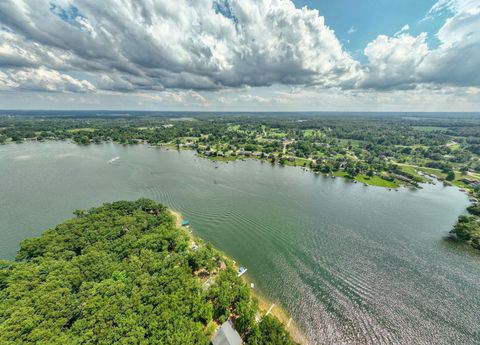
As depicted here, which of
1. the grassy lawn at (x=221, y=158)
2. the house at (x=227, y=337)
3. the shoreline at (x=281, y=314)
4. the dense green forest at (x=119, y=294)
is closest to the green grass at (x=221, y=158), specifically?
the grassy lawn at (x=221, y=158)

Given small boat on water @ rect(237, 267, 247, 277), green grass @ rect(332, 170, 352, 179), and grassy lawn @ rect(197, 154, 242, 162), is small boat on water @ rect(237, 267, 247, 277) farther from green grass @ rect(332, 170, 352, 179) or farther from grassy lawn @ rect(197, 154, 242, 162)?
grassy lawn @ rect(197, 154, 242, 162)

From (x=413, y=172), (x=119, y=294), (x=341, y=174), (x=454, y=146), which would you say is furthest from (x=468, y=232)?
(x=454, y=146)

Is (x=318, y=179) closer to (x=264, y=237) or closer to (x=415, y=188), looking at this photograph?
(x=415, y=188)

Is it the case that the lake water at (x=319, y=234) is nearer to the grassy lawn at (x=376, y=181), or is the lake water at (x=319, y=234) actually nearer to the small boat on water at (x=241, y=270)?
the small boat on water at (x=241, y=270)

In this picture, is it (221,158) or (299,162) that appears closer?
(299,162)

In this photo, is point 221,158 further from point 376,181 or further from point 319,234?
point 319,234

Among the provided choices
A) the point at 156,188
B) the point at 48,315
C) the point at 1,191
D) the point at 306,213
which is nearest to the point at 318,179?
the point at 306,213
